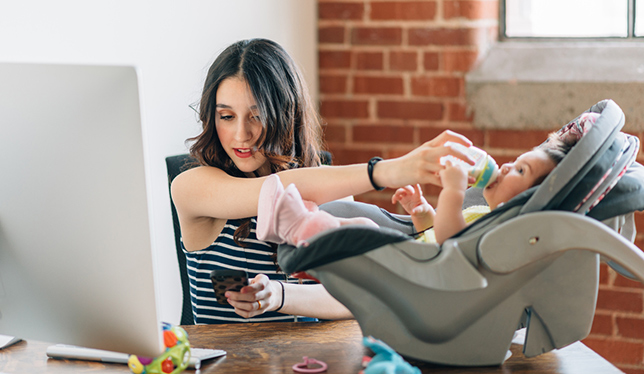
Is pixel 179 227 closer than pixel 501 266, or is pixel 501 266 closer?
pixel 501 266

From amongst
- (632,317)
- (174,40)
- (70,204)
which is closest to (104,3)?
(174,40)

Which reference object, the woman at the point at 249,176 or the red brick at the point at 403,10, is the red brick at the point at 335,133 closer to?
the red brick at the point at 403,10

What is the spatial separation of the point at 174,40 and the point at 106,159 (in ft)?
3.69

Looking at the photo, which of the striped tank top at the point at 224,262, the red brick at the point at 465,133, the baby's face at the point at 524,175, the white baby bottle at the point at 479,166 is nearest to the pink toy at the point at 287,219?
the white baby bottle at the point at 479,166

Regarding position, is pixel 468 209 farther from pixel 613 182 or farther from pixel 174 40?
pixel 174 40

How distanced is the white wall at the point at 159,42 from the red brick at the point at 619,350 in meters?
1.51

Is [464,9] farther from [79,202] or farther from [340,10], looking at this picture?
[79,202]

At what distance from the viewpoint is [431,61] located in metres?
2.34

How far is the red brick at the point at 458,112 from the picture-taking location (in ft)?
7.64

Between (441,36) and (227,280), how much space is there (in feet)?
5.10

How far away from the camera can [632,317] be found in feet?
7.43

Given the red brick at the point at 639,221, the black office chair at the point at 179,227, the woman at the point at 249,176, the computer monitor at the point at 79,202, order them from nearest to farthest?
the computer monitor at the point at 79,202, the woman at the point at 249,176, the black office chair at the point at 179,227, the red brick at the point at 639,221

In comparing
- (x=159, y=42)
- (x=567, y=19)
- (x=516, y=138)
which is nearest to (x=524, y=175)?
(x=159, y=42)

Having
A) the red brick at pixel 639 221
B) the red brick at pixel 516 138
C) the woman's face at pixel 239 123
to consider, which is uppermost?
the woman's face at pixel 239 123
